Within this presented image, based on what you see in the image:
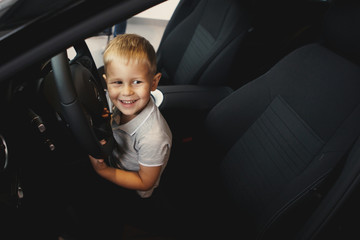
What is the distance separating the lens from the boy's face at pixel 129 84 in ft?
2.29

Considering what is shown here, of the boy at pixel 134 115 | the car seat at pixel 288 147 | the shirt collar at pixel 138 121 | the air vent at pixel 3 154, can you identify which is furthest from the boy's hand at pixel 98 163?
the car seat at pixel 288 147

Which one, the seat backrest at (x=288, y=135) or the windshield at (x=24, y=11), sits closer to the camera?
the windshield at (x=24, y=11)

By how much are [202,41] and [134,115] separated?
0.74 m

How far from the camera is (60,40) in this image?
447 mm

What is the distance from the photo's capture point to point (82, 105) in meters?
0.60

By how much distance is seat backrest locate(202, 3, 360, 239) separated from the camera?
2.36 ft

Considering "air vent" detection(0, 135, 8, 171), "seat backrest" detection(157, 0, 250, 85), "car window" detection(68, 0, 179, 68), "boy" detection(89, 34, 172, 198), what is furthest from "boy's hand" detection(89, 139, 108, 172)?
"car window" detection(68, 0, 179, 68)

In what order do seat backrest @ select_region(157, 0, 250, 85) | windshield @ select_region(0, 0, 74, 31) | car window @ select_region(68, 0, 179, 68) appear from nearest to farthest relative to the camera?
1. windshield @ select_region(0, 0, 74, 31)
2. seat backrest @ select_region(157, 0, 250, 85)
3. car window @ select_region(68, 0, 179, 68)

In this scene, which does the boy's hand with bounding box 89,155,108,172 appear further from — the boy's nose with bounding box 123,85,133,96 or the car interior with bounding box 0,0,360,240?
the boy's nose with bounding box 123,85,133,96

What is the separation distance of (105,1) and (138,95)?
11.7 inches

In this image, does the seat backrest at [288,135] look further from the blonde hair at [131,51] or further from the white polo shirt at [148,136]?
the blonde hair at [131,51]

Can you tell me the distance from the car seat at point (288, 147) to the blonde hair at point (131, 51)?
402mm

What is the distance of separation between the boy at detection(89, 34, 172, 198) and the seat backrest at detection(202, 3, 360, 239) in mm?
290

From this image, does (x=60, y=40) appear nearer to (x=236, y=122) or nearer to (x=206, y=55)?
(x=236, y=122)
